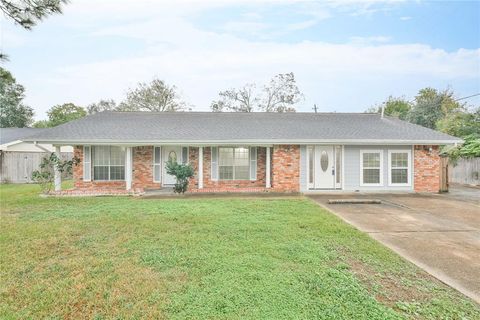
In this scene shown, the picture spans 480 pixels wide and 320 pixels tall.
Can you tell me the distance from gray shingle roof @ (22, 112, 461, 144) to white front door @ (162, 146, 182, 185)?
0.90m

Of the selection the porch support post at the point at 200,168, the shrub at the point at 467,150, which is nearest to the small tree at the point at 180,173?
the porch support post at the point at 200,168

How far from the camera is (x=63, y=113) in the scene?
1559 inches

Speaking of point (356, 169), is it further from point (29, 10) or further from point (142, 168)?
point (29, 10)

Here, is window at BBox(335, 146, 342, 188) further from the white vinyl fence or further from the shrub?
the white vinyl fence

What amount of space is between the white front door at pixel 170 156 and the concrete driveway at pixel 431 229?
6.47 metres

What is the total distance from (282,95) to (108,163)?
78.9 ft

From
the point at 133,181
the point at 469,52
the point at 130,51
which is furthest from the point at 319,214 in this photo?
the point at 469,52

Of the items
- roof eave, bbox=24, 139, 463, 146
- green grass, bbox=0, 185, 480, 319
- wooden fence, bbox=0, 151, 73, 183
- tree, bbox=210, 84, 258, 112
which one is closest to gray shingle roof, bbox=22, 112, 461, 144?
roof eave, bbox=24, 139, 463, 146

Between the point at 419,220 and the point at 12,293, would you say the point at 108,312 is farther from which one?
the point at 419,220

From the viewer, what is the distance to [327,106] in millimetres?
38406

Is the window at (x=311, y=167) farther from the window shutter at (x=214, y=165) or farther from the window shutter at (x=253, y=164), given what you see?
the window shutter at (x=214, y=165)

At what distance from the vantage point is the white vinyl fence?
1560 cm

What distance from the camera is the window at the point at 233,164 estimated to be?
43.8 feet

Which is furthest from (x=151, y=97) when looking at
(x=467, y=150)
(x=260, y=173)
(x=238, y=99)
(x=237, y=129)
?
(x=467, y=150)
